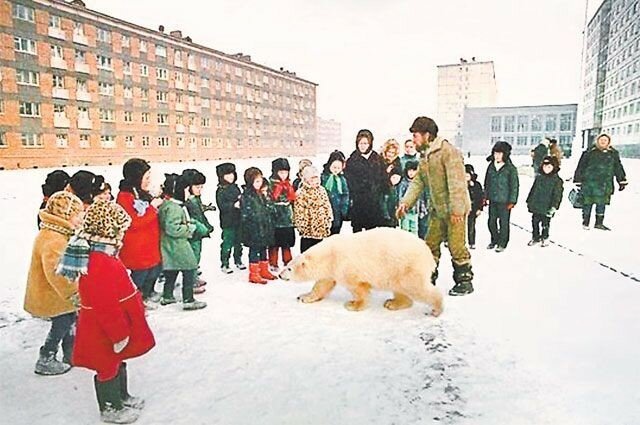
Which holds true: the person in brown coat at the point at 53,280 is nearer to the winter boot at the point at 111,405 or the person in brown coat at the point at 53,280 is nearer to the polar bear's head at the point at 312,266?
the winter boot at the point at 111,405

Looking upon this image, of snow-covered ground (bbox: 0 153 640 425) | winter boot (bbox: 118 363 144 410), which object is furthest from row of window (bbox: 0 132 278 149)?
winter boot (bbox: 118 363 144 410)

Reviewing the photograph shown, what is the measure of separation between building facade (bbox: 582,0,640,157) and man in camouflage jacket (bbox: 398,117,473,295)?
48.4 m

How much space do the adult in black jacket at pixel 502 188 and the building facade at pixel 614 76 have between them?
149 ft

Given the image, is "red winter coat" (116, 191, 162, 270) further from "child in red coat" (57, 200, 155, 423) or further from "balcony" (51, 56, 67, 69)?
"balcony" (51, 56, 67, 69)

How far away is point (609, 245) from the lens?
27.5 feet

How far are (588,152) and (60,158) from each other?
38.3m

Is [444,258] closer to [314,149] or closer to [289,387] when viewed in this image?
[289,387]

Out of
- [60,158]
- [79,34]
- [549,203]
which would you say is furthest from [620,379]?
[79,34]

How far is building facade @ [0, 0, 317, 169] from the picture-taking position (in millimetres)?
34562

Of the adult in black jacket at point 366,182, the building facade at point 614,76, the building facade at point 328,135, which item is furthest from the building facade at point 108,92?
the building facade at point 328,135

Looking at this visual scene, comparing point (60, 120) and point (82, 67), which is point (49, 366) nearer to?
point (60, 120)

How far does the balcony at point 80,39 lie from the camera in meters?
38.2

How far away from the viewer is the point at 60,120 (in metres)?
37.4

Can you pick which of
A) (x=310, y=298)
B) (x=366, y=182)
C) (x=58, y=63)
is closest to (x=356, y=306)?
(x=310, y=298)
